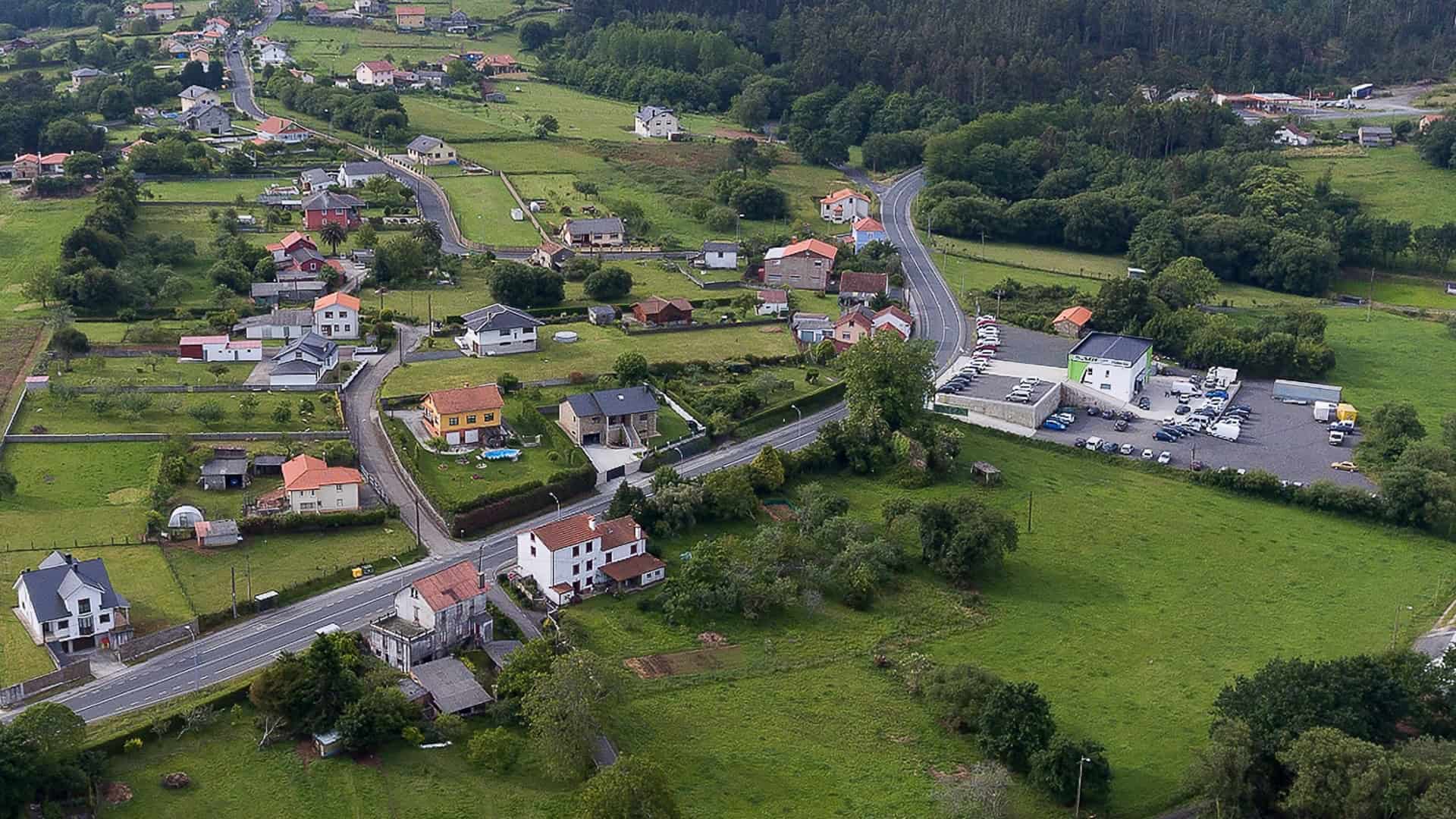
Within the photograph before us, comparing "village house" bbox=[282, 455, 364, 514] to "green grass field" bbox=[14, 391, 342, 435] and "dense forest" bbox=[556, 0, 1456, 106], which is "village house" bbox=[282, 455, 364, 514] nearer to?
"green grass field" bbox=[14, 391, 342, 435]

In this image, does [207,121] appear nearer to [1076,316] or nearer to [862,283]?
[862,283]

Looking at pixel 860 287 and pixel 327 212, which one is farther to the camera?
pixel 327 212

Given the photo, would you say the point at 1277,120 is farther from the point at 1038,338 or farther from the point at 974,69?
the point at 1038,338

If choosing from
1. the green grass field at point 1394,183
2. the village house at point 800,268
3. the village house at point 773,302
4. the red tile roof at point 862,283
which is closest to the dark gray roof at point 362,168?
the village house at point 800,268

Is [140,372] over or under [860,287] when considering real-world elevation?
under

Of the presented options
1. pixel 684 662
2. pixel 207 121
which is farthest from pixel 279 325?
pixel 207 121

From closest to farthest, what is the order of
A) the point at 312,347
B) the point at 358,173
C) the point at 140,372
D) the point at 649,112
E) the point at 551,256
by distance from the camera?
the point at 140,372
the point at 312,347
the point at 551,256
the point at 358,173
the point at 649,112
